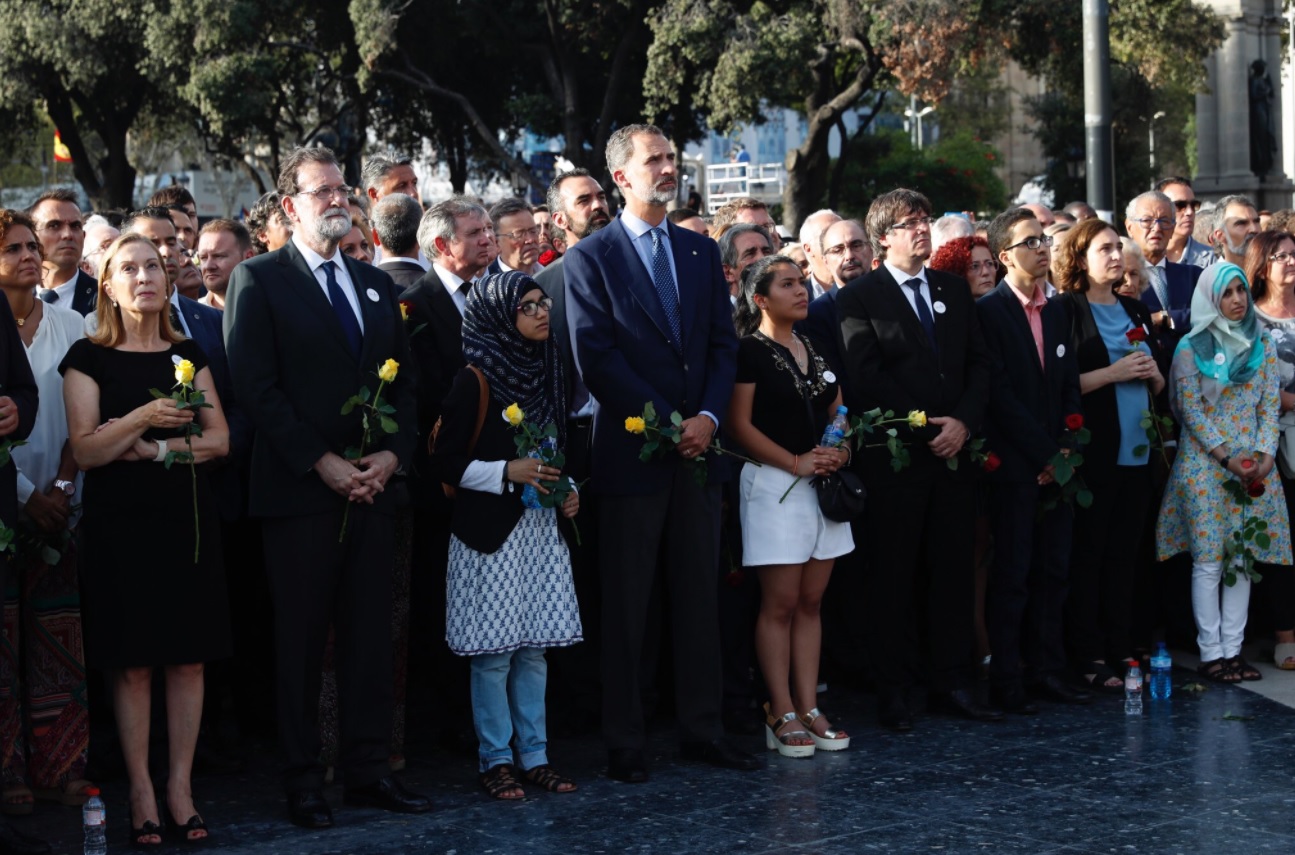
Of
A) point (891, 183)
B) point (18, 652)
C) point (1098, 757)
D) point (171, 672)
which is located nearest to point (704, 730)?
point (1098, 757)

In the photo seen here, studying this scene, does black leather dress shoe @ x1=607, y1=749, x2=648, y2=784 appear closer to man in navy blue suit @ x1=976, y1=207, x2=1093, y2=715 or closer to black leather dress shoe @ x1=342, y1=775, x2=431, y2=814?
black leather dress shoe @ x1=342, y1=775, x2=431, y2=814

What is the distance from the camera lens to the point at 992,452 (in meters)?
8.32

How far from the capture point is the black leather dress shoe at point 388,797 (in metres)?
6.57

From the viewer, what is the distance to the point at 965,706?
26.4 ft

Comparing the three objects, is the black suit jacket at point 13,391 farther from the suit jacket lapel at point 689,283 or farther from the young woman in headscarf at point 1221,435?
the young woman in headscarf at point 1221,435

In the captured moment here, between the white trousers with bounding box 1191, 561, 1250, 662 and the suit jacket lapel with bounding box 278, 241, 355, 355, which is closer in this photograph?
the suit jacket lapel with bounding box 278, 241, 355, 355

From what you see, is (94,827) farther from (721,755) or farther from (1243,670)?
(1243,670)

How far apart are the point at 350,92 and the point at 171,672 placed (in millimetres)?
31354

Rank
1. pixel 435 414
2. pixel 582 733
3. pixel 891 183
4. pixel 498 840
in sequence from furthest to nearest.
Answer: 1. pixel 891 183
2. pixel 582 733
3. pixel 435 414
4. pixel 498 840

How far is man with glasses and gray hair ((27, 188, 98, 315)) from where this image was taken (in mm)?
7695

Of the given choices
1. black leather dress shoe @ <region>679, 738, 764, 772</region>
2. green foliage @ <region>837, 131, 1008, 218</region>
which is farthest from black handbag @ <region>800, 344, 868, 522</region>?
green foliage @ <region>837, 131, 1008, 218</region>

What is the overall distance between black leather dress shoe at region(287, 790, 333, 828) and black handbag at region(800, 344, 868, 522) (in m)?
2.45

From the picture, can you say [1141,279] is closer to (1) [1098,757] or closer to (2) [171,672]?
(1) [1098,757]

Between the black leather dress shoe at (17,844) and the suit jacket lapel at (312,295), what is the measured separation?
207cm
